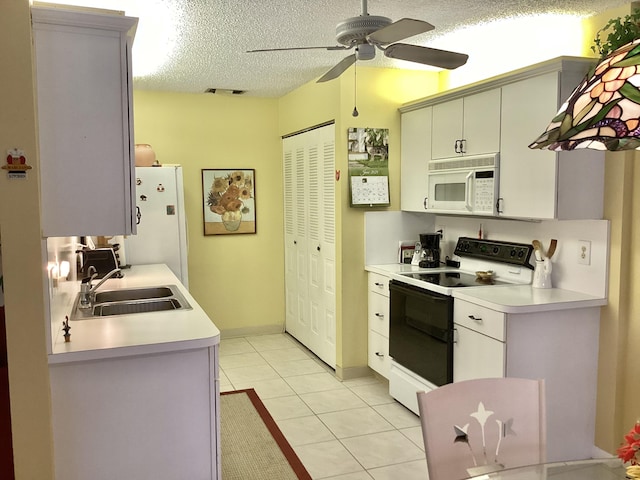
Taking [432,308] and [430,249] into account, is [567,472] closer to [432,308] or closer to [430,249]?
[432,308]

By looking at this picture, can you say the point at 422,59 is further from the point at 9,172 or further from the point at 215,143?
the point at 215,143

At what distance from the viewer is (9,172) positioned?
2.04 m

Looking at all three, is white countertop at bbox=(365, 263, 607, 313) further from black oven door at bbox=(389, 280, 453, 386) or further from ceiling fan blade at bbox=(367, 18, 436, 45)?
ceiling fan blade at bbox=(367, 18, 436, 45)

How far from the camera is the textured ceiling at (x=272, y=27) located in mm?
2859

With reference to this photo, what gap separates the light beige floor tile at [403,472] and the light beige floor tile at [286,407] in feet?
2.86

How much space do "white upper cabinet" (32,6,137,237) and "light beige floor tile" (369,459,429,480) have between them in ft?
6.20

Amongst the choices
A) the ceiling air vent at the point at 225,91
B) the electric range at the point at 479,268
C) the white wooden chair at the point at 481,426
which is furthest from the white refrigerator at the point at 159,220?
the white wooden chair at the point at 481,426

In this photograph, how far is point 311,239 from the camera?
16.7 ft

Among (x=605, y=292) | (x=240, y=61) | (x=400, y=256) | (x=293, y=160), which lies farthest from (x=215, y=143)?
(x=605, y=292)

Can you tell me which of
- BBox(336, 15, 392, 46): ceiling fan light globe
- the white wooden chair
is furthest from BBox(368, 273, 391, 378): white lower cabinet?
the white wooden chair

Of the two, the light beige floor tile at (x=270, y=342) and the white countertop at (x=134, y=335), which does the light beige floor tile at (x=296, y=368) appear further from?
the white countertop at (x=134, y=335)

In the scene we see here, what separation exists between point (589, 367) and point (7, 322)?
2.92 metres

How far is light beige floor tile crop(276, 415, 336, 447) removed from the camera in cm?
344

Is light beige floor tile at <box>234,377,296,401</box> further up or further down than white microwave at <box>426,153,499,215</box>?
further down
